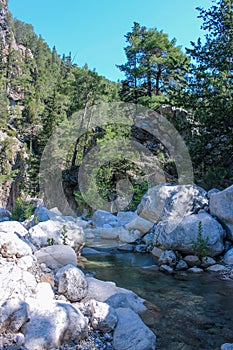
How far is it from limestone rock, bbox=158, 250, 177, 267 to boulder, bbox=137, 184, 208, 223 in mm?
1009

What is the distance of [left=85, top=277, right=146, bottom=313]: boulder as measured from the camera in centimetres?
395

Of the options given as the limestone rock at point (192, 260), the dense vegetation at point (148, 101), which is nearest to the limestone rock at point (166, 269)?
the limestone rock at point (192, 260)

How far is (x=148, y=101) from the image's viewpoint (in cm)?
1827

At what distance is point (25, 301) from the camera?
312cm

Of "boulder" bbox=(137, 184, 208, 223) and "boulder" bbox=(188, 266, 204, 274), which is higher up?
"boulder" bbox=(137, 184, 208, 223)

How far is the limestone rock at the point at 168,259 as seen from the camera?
264 inches

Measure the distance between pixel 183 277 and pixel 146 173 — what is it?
12.3m

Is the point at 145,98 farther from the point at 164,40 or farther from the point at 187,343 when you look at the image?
the point at 187,343

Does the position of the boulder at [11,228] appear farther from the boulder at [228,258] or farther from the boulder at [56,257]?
the boulder at [228,258]

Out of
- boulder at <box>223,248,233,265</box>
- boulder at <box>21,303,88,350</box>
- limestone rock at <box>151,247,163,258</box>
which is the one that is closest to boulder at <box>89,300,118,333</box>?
boulder at <box>21,303,88,350</box>

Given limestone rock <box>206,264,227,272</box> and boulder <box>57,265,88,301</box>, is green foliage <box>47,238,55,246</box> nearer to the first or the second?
boulder <box>57,265,88,301</box>

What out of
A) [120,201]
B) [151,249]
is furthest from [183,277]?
[120,201]

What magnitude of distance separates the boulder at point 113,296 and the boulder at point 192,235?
2.93 metres

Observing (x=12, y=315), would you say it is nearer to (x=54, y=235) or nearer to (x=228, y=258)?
(x=54, y=235)
